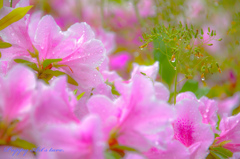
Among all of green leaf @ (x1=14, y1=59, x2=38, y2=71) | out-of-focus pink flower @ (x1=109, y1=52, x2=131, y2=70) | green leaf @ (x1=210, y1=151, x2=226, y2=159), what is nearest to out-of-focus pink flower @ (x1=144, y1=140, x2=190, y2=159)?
green leaf @ (x1=210, y1=151, x2=226, y2=159)

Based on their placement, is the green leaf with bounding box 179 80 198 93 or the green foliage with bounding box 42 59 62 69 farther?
the green leaf with bounding box 179 80 198 93

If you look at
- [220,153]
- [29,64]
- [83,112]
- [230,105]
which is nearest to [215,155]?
[220,153]

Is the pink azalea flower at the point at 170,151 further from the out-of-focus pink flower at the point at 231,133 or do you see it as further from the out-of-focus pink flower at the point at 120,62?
the out-of-focus pink flower at the point at 120,62

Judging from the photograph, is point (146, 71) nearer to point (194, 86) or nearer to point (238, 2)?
point (194, 86)

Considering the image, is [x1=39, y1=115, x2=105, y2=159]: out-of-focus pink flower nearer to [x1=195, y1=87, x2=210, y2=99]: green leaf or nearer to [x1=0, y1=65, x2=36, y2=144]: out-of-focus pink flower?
[x1=0, y1=65, x2=36, y2=144]: out-of-focus pink flower

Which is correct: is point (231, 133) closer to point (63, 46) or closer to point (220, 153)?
point (220, 153)

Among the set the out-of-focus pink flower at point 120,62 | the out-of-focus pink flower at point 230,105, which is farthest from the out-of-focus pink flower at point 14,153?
the out-of-focus pink flower at point 120,62

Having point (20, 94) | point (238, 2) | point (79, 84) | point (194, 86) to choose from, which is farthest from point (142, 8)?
point (20, 94)
